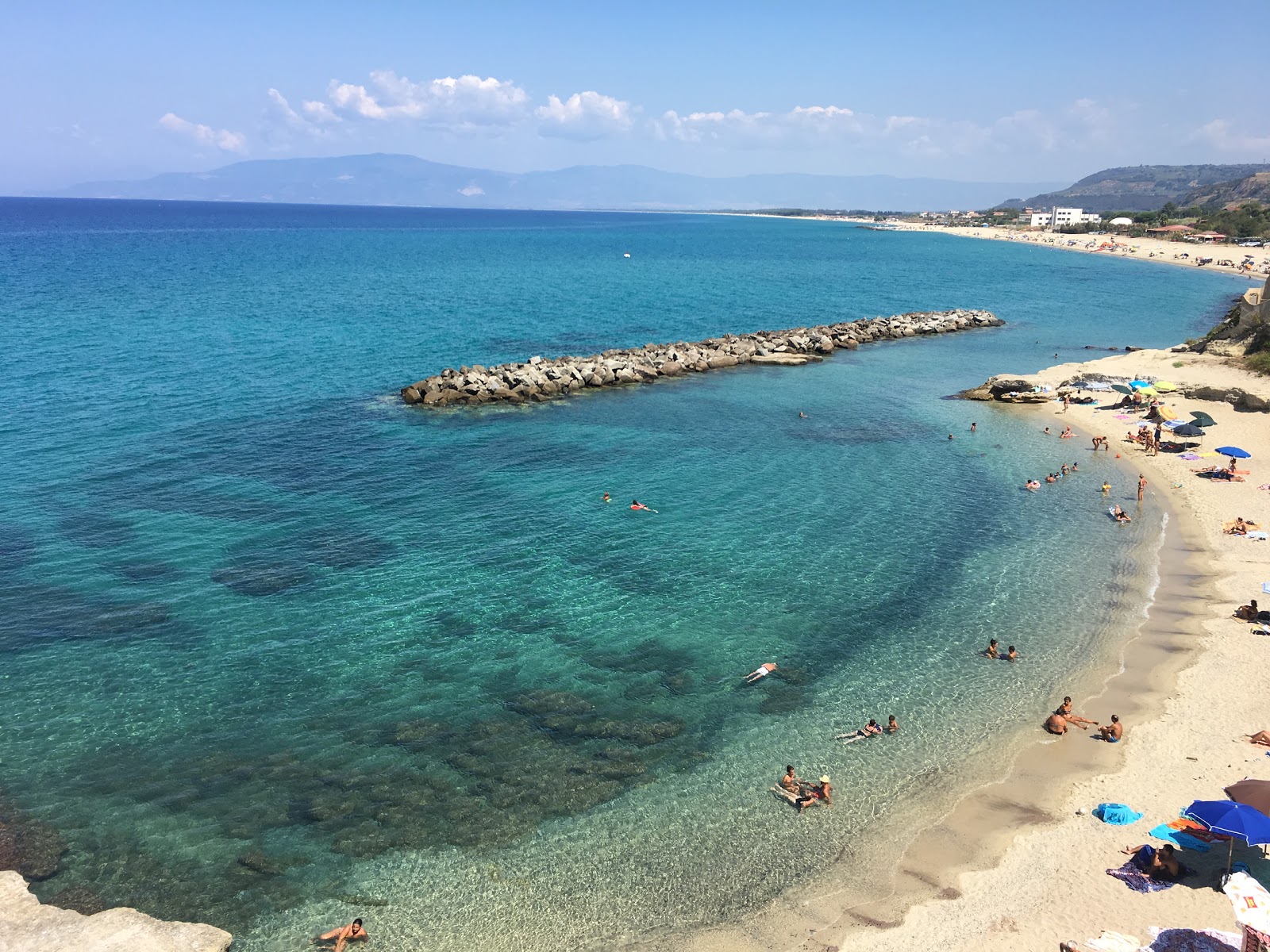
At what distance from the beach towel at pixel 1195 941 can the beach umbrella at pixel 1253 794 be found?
3.51m

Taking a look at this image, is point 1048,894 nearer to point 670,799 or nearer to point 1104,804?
point 1104,804

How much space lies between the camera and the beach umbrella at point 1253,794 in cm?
1772

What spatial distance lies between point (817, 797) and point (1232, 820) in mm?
8769

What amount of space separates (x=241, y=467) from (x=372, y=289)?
77.6 m

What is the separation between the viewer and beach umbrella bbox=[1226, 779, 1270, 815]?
1772 cm

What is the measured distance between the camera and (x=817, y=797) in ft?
65.5

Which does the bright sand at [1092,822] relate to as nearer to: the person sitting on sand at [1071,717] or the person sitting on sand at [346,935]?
the person sitting on sand at [1071,717]

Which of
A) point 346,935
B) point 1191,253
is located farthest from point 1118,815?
point 1191,253

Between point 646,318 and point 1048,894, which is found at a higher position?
point 646,318

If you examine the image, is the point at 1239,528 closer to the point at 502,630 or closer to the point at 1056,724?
the point at 1056,724

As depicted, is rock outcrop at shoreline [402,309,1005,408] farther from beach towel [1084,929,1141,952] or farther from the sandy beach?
the sandy beach

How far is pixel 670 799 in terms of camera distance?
19906 millimetres

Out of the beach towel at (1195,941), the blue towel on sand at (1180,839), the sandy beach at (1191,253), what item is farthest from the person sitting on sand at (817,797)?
the sandy beach at (1191,253)

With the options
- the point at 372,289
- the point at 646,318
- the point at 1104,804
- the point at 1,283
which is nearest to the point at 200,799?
the point at 1104,804
